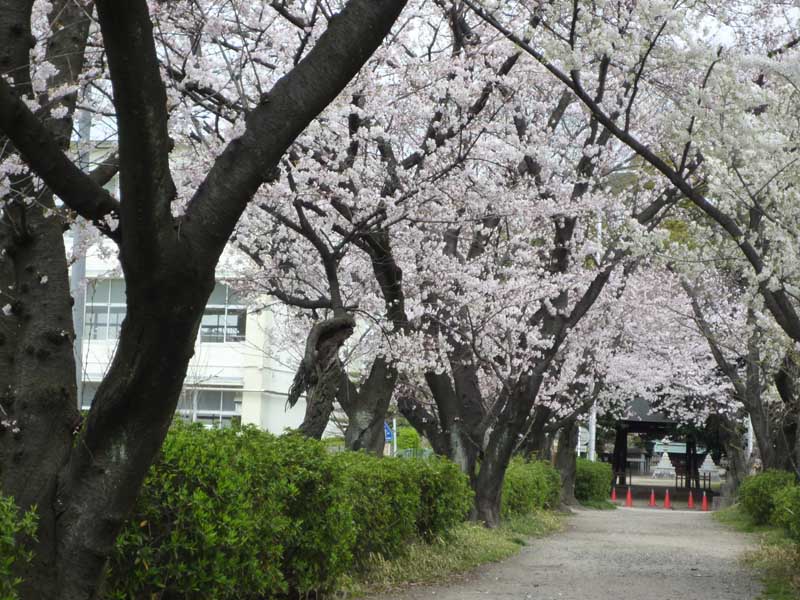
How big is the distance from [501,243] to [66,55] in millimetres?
11564

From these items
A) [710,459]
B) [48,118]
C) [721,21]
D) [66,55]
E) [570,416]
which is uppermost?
[721,21]

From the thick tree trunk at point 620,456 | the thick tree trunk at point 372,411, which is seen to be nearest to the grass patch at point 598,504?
the thick tree trunk at point 620,456

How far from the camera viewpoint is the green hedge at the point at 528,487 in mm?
17766

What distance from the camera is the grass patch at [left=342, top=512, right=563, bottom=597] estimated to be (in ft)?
30.1

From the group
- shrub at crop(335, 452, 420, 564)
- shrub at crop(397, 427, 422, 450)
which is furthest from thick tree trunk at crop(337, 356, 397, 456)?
shrub at crop(397, 427, 422, 450)

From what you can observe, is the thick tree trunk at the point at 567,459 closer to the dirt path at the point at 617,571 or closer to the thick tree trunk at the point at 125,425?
the dirt path at the point at 617,571

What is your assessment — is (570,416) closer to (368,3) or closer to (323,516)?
(323,516)

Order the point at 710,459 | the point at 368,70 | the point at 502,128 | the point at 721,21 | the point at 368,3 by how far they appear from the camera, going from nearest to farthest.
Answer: the point at 368,3, the point at 721,21, the point at 368,70, the point at 502,128, the point at 710,459

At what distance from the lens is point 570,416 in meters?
24.7

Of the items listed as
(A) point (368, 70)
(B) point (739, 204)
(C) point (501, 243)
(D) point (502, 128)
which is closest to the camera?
(B) point (739, 204)

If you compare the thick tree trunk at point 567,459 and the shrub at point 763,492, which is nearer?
the shrub at point 763,492

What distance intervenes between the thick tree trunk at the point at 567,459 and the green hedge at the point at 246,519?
1889 cm

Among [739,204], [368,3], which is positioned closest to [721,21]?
[739,204]

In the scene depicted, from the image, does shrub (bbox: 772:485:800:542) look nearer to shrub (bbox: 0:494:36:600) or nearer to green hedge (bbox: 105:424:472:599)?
green hedge (bbox: 105:424:472:599)
